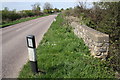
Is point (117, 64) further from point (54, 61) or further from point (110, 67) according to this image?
point (54, 61)

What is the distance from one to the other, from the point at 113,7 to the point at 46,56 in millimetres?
3085

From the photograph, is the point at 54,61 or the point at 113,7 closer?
the point at 54,61

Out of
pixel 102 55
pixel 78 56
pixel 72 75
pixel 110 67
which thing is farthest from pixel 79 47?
pixel 72 75

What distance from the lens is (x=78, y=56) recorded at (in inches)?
172

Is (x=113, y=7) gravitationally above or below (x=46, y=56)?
above

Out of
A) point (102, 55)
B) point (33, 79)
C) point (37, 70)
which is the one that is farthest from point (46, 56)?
point (102, 55)

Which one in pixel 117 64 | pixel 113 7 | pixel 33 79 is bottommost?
pixel 33 79

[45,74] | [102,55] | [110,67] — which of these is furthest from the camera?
[102,55]

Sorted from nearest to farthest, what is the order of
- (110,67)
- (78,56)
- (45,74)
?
(45,74), (110,67), (78,56)

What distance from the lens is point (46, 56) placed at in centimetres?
465

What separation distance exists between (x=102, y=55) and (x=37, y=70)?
2.16 metres

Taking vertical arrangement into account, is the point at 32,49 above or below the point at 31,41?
below

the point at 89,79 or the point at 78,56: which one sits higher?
the point at 78,56

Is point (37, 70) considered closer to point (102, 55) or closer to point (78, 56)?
point (78, 56)
